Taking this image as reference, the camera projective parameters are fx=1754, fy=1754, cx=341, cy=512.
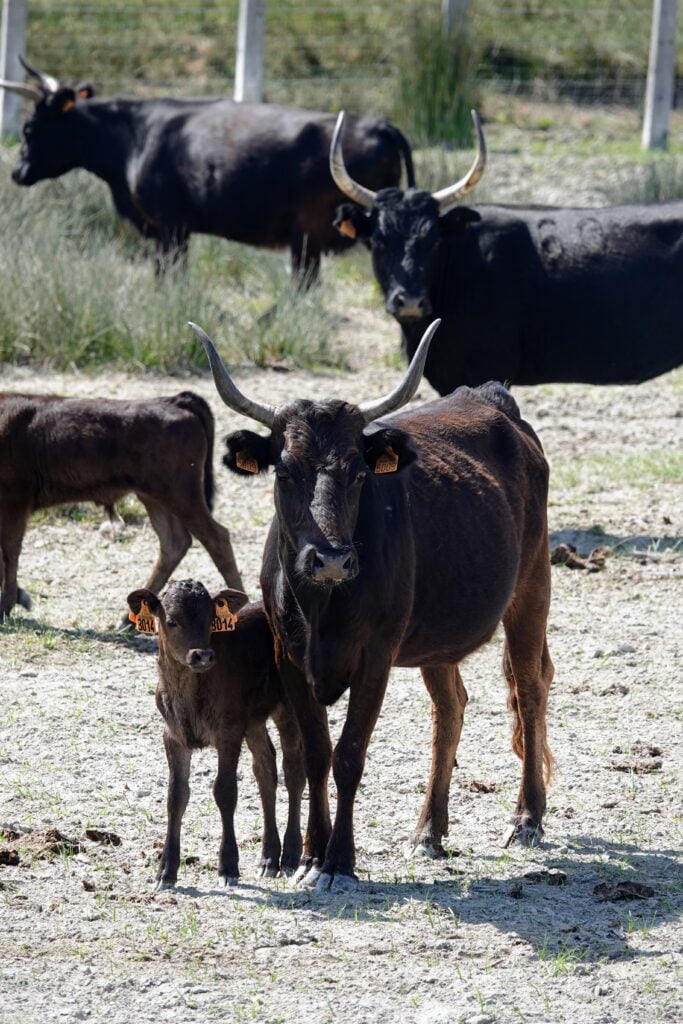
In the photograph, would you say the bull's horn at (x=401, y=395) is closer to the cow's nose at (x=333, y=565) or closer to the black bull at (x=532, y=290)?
the cow's nose at (x=333, y=565)

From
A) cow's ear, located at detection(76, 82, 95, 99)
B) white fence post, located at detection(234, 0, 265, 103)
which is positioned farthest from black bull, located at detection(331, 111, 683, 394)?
white fence post, located at detection(234, 0, 265, 103)

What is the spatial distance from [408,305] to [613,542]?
193cm

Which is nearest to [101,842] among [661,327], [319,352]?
[661,327]

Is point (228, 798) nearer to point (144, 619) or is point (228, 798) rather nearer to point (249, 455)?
point (144, 619)

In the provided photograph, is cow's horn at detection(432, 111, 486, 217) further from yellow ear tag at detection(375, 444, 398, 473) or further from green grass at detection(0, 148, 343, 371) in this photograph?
yellow ear tag at detection(375, 444, 398, 473)

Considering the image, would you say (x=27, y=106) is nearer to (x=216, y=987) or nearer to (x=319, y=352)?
(x=319, y=352)

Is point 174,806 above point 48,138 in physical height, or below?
below

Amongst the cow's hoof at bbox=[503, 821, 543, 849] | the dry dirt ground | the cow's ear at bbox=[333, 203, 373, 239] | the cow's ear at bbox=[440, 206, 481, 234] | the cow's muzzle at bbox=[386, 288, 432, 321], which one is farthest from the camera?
the cow's ear at bbox=[333, 203, 373, 239]

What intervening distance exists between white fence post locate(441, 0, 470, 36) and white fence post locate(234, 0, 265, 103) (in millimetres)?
2286

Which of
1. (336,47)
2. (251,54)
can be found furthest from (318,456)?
(336,47)

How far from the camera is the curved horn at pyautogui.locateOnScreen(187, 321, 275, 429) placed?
5.93m

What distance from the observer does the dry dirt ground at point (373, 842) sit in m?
5.28

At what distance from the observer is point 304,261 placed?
15430 mm

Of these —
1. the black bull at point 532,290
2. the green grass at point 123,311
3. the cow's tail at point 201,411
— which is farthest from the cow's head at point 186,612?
the green grass at point 123,311
